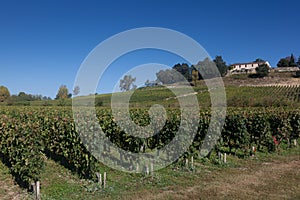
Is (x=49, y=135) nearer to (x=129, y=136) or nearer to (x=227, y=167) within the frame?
(x=129, y=136)

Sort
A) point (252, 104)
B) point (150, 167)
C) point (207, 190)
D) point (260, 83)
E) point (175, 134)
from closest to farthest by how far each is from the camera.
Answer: point (207, 190) → point (150, 167) → point (175, 134) → point (252, 104) → point (260, 83)

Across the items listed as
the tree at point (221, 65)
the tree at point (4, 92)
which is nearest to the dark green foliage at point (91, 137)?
the tree at point (221, 65)

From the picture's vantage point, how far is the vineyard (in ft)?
20.1

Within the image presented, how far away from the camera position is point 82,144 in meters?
6.50

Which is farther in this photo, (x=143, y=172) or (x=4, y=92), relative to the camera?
(x=4, y=92)

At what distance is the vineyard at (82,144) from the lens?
241 inches

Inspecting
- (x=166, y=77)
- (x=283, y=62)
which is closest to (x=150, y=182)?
(x=166, y=77)

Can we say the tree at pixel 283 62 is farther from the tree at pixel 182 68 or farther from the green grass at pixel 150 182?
the green grass at pixel 150 182

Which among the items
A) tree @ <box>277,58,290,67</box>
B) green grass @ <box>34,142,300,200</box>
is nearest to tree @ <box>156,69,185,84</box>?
green grass @ <box>34,142,300,200</box>

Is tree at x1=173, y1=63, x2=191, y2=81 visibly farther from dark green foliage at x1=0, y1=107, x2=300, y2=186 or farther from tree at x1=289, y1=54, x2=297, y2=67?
tree at x1=289, y1=54, x2=297, y2=67

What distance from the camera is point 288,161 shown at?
977cm

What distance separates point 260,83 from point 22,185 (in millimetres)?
70970

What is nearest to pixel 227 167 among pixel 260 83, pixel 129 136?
pixel 129 136

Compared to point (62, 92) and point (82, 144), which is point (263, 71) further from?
point (82, 144)
